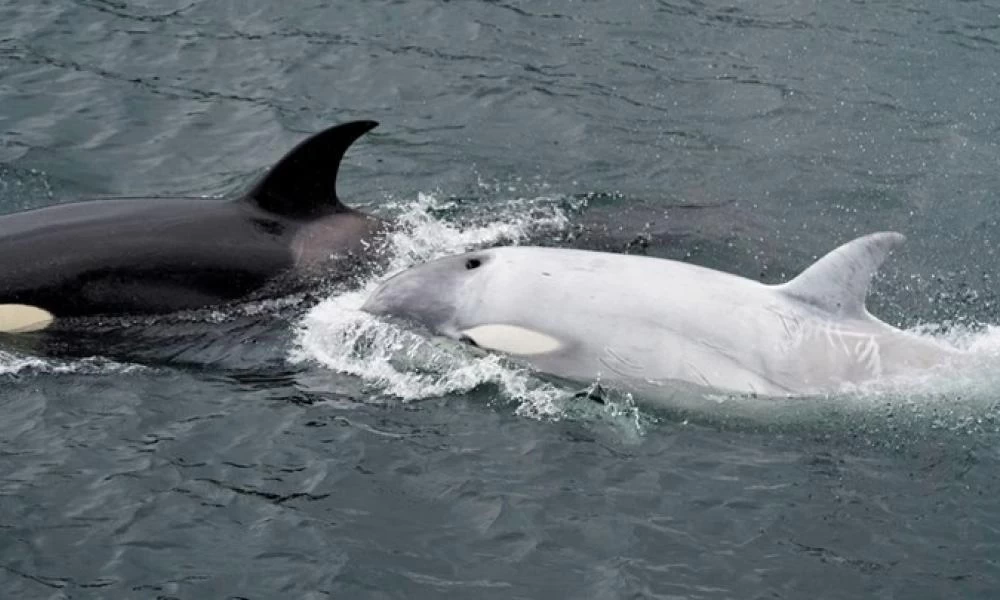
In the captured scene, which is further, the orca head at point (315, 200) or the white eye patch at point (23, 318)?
the orca head at point (315, 200)

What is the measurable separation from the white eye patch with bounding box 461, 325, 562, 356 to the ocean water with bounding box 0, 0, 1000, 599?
154mm

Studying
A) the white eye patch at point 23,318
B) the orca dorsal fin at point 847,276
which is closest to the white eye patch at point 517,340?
the orca dorsal fin at point 847,276

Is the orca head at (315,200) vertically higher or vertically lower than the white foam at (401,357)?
higher

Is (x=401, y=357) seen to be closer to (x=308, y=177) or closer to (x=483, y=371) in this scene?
(x=483, y=371)

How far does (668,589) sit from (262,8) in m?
11.1

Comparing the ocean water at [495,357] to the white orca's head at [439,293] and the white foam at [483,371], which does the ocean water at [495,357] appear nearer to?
the white foam at [483,371]

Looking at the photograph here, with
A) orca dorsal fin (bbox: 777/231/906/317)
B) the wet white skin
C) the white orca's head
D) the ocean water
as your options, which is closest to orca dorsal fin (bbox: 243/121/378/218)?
the ocean water

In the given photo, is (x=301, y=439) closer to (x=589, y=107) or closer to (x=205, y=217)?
(x=205, y=217)

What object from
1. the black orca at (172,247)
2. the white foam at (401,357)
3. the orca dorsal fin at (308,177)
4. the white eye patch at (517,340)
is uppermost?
the orca dorsal fin at (308,177)

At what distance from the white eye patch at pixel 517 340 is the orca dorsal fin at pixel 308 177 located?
1985mm

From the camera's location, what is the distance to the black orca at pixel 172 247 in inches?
468

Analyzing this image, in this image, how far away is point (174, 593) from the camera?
9.03 metres

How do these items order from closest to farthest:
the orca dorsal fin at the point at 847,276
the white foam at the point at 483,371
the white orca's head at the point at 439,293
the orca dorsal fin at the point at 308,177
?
1. the white foam at the point at 483,371
2. the orca dorsal fin at the point at 847,276
3. the white orca's head at the point at 439,293
4. the orca dorsal fin at the point at 308,177

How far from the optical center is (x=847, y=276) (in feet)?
36.8
